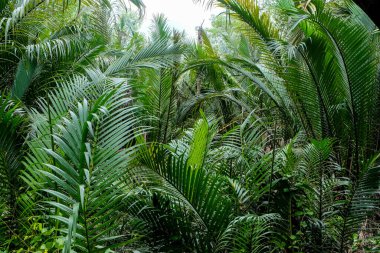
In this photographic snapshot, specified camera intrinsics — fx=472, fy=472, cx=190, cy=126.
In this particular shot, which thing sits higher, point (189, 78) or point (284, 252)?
point (189, 78)

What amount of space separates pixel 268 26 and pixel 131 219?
3.81 m

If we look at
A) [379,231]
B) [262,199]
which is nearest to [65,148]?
[262,199]

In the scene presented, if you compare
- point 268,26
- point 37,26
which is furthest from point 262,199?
point 37,26

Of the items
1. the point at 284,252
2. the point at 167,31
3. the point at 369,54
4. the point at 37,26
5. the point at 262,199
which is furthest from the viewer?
the point at 167,31

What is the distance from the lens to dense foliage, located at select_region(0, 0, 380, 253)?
8.54 feet

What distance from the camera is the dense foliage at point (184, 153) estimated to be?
8.54 feet

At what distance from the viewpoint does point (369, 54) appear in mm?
5129

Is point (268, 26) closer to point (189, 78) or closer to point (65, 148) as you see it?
point (189, 78)

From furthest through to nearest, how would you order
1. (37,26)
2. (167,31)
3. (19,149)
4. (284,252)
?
(167,31) → (37,26) → (284,252) → (19,149)

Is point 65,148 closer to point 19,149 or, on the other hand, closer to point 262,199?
point 19,149

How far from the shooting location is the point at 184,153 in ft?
11.5

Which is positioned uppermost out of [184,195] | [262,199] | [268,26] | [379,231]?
[268,26]

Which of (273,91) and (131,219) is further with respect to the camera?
(273,91)

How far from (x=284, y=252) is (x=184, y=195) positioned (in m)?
1.23
